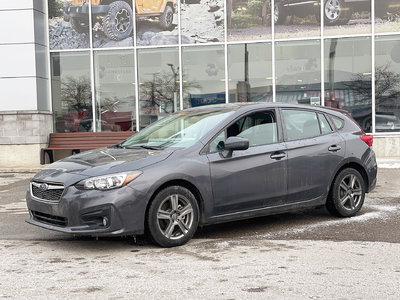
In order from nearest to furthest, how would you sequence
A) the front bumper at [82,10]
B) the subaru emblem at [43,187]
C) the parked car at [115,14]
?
the subaru emblem at [43,187] < the parked car at [115,14] < the front bumper at [82,10]

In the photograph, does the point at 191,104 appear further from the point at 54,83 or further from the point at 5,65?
the point at 5,65

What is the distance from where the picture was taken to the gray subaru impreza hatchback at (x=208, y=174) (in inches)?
206

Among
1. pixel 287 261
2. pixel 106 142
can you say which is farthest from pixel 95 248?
pixel 106 142

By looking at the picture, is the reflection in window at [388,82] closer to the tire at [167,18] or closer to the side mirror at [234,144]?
the tire at [167,18]

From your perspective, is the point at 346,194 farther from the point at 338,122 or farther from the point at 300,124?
the point at 300,124

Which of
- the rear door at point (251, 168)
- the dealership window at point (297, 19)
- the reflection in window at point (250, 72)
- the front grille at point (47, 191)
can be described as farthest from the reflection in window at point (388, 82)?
the front grille at point (47, 191)

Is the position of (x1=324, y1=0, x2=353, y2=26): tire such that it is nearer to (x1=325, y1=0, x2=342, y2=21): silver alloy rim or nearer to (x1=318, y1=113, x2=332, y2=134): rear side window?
(x1=325, y1=0, x2=342, y2=21): silver alloy rim

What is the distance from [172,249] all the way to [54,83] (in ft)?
41.7

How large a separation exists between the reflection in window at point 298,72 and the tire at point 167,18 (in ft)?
11.0

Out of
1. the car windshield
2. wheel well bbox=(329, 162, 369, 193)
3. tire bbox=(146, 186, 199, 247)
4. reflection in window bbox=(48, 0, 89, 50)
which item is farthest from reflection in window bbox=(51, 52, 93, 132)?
tire bbox=(146, 186, 199, 247)

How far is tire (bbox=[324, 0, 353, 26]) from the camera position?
51.8 ft

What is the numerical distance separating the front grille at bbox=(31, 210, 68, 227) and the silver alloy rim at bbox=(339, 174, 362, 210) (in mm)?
3473

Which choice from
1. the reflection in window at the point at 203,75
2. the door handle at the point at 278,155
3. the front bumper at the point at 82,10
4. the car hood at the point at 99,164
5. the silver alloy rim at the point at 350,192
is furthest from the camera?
the front bumper at the point at 82,10

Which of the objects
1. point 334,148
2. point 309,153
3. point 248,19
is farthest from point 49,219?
point 248,19
